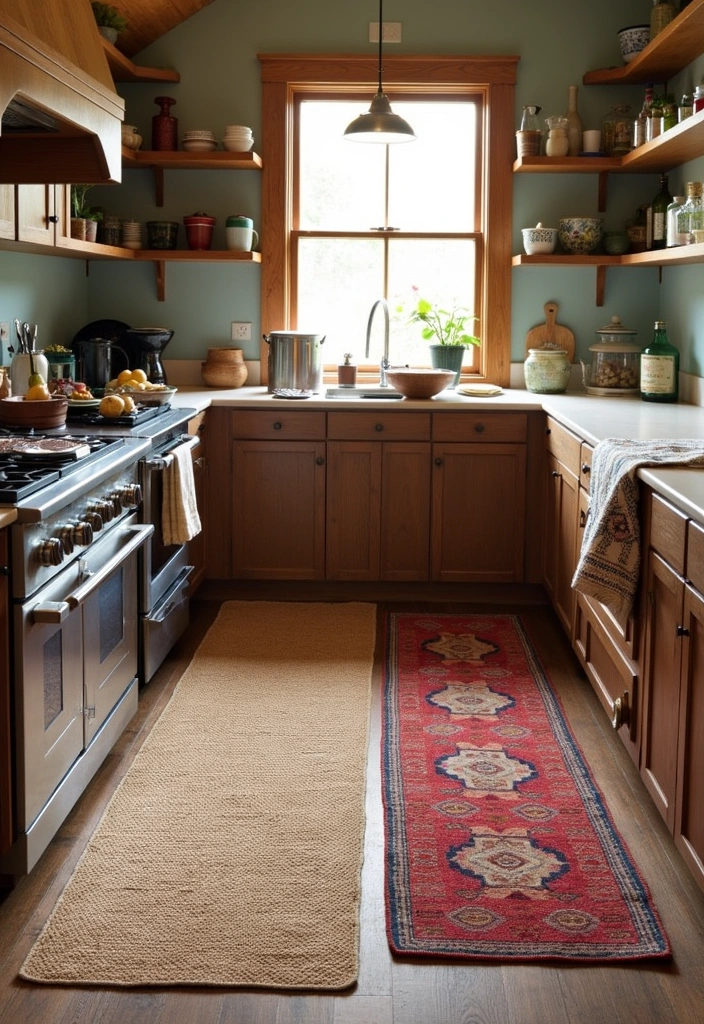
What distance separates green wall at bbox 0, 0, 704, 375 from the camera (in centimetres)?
511

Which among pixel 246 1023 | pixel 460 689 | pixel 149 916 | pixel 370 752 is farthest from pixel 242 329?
pixel 246 1023

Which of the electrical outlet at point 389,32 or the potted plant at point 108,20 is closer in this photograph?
the potted plant at point 108,20

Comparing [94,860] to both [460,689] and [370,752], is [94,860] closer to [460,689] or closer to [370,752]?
[370,752]

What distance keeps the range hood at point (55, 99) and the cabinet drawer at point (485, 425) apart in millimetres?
1744

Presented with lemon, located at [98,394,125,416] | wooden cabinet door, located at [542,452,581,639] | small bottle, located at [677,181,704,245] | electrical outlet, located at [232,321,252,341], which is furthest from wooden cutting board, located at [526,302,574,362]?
lemon, located at [98,394,125,416]

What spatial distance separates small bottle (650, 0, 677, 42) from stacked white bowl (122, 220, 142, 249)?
2328 millimetres

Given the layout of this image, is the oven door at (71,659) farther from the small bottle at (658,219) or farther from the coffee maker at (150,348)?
the small bottle at (658,219)

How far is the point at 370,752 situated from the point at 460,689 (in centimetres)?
62

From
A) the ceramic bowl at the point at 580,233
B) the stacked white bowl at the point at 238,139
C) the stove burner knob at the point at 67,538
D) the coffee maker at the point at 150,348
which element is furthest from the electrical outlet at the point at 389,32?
the stove burner knob at the point at 67,538

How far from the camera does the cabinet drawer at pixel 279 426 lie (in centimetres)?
472

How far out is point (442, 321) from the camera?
207 inches

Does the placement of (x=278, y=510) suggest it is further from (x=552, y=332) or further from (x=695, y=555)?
(x=695, y=555)

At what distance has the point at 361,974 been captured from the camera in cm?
214

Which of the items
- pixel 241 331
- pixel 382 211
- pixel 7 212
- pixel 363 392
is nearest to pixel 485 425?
pixel 363 392
